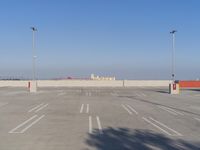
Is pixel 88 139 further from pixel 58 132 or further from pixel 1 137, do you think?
pixel 1 137

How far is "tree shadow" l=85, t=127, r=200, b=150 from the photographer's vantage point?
1181 cm

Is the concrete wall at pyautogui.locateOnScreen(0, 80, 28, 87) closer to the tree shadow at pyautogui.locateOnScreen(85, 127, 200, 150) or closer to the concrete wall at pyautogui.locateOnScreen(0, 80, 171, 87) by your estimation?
the concrete wall at pyautogui.locateOnScreen(0, 80, 171, 87)

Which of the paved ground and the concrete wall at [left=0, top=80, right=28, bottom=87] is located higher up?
the concrete wall at [left=0, top=80, right=28, bottom=87]

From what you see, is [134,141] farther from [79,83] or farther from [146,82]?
[146,82]

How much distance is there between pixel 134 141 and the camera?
1291 cm

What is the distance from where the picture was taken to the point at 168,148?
11.7m

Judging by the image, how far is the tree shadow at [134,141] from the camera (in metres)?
11.8

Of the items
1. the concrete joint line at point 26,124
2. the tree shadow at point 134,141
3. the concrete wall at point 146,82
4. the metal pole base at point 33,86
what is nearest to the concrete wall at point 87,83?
the concrete wall at point 146,82

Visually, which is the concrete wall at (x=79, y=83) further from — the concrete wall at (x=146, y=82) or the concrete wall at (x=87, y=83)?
the concrete wall at (x=146, y=82)

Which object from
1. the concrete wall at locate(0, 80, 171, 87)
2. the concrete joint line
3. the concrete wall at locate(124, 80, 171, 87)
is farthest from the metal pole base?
the concrete wall at locate(124, 80, 171, 87)

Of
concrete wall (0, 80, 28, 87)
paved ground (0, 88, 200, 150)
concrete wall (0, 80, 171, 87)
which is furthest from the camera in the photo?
concrete wall (0, 80, 171, 87)

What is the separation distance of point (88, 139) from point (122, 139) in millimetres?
1093

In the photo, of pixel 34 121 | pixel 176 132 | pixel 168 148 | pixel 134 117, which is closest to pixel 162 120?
pixel 134 117

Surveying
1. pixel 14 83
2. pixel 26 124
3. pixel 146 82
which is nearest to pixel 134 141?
pixel 26 124
